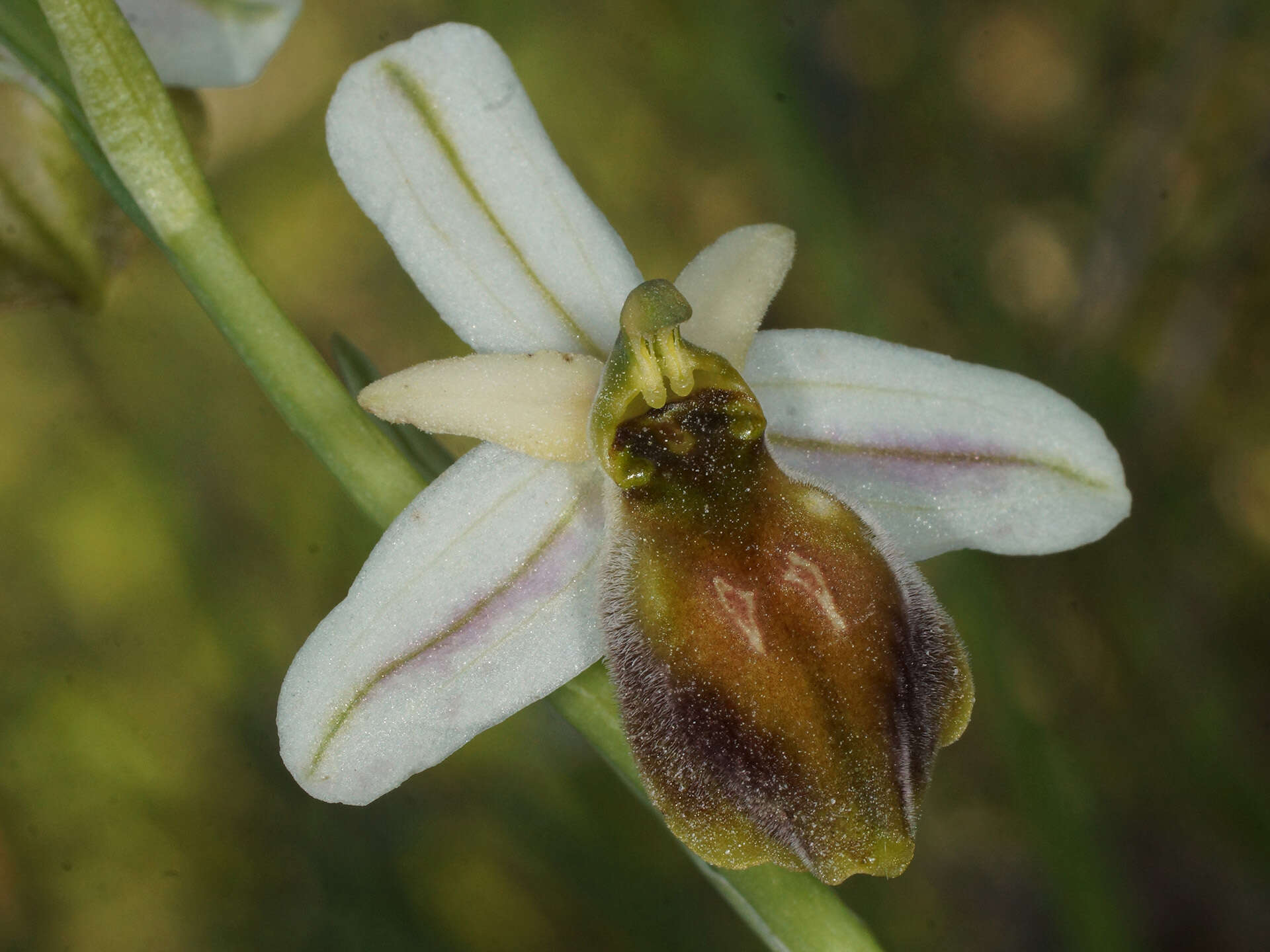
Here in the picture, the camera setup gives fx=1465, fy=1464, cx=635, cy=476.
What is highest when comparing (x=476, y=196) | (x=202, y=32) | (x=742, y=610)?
(x=202, y=32)

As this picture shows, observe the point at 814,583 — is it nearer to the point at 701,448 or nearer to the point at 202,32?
the point at 701,448

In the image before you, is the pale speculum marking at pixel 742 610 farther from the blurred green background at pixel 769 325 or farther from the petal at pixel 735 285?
the blurred green background at pixel 769 325

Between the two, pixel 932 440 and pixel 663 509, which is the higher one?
pixel 663 509

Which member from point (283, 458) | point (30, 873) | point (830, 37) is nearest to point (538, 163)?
point (283, 458)

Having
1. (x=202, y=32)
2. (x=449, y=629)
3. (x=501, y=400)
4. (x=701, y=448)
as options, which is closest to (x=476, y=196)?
(x=501, y=400)

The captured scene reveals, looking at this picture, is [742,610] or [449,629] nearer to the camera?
[742,610]

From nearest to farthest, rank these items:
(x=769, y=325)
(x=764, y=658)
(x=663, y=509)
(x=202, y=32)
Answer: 1. (x=764, y=658)
2. (x=663, y=509)
3. (x=202, y=32)
4. (x=769, y=325)

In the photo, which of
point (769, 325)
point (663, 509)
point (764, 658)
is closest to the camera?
point (764, 658)
